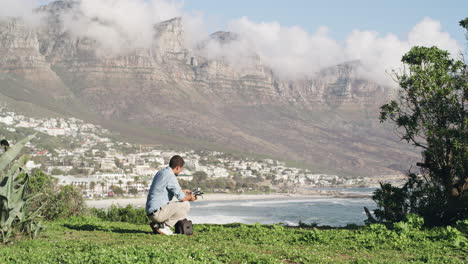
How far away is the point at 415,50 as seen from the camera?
1934cm

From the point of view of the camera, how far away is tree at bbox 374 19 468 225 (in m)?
17.3

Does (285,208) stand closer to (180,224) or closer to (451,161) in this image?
(451,161)

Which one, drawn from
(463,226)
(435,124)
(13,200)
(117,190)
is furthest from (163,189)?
(117,190)

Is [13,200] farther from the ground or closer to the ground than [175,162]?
closer to the ground

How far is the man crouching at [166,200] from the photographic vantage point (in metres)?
10.8

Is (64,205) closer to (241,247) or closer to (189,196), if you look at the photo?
(189,196)

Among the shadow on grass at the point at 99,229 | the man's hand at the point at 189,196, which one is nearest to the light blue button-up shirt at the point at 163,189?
the man's hand at the point at 189,196

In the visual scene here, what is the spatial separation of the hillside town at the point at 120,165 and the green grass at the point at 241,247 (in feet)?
322

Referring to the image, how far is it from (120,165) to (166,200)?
14747 cm

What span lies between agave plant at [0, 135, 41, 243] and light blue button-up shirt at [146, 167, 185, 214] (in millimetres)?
2378

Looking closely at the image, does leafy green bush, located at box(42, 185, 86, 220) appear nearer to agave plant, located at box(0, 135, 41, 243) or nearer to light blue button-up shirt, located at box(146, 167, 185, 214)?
agave plant, located at box(0, 135, 41, 243)

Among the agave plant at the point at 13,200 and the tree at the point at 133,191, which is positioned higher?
the agave plant at the point at 13,200

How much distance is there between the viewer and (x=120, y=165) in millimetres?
154625

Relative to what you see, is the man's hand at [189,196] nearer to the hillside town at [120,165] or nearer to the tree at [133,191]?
the hillside town at [120,165]
